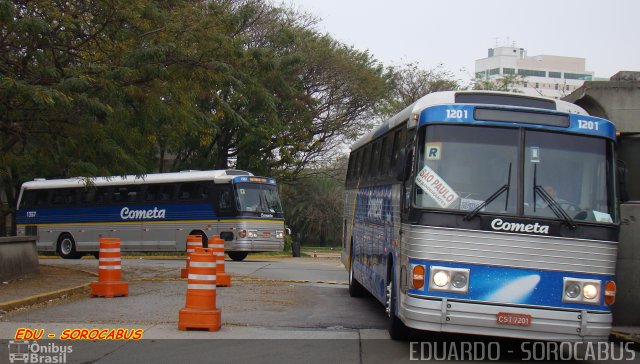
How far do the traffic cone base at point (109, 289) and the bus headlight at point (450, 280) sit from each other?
26.1ft

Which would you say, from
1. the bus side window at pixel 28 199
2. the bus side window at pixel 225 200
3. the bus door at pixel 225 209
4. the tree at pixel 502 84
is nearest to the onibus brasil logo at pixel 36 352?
the bus door at pixel 225 209

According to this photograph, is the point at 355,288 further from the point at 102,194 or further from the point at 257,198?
the point at 102,194

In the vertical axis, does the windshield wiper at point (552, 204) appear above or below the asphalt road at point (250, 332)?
above

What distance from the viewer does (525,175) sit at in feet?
27.3

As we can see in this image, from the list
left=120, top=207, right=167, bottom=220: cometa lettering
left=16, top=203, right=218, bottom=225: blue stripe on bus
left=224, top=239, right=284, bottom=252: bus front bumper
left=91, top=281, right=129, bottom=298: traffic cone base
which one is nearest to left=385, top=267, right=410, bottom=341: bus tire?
left=91, top=281, right=129, bottom=298: traffic cone base

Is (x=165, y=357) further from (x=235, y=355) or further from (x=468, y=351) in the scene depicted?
(x=468, y=351)

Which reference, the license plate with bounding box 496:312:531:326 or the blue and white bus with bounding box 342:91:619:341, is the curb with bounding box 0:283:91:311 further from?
the license plate with bounding box 496:312:531:326

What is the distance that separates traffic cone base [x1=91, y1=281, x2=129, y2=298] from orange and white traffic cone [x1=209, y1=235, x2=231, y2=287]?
1.97 m

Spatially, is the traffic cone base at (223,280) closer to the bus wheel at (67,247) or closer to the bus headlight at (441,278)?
the bus headlight at (441,278)

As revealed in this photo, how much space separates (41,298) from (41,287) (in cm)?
159

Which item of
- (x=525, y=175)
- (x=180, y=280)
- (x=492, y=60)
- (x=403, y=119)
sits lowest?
A: (x=180, y=280)

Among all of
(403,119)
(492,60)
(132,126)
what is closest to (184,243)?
(132,126)

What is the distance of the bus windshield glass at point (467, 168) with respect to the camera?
826 centimetres

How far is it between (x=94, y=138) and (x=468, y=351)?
9.38m
